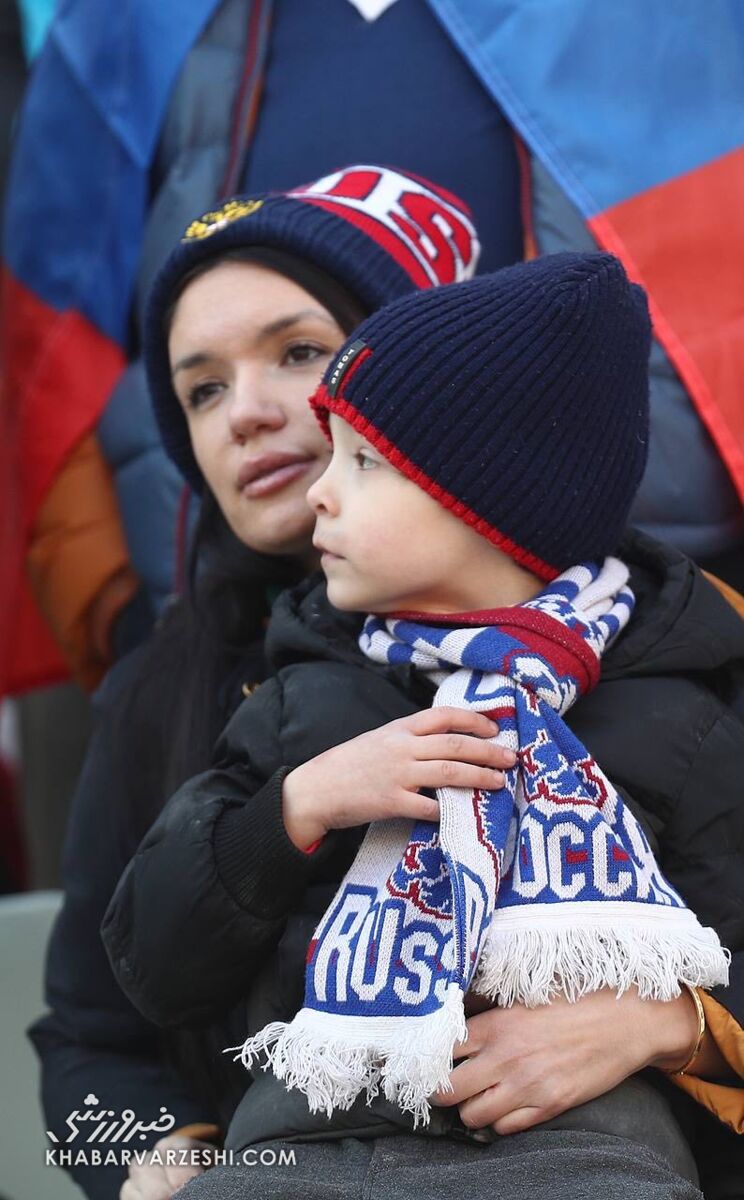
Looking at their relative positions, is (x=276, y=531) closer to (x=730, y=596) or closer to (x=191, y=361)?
(x=191, y=361)

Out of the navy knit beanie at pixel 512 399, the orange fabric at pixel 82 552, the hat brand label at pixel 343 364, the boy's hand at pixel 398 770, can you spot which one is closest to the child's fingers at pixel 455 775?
the boy's hand at pixel 398 770

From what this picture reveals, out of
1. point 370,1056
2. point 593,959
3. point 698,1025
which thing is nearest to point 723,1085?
point 698,1025

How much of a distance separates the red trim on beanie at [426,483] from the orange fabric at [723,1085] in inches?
14.5

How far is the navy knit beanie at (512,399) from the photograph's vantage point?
1215 millimetres

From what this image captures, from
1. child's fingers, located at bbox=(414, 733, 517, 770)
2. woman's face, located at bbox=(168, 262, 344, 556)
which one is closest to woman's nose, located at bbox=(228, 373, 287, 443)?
woman's face, located at bbox=(168, 262, 344, 556)

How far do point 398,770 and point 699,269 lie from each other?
0.90 metres

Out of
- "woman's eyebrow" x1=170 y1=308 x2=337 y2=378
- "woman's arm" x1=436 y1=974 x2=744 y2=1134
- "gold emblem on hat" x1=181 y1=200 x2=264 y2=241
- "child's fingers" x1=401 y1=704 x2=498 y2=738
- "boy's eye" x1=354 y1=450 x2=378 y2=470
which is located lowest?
"woman's arm" x1=436 y1=974 x2=744 y2=1134

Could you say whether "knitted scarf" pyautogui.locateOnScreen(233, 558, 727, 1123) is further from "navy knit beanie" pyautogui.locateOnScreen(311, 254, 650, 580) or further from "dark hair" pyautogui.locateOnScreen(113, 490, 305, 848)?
"dark hair" pyautogui.locateOnScreen(113, 490, 305, 848)

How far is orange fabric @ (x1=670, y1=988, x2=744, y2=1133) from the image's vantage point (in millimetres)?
1166

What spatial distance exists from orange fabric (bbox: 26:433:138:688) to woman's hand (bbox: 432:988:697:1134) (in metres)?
1.17

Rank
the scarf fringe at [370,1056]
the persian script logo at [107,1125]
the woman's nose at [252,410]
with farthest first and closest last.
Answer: the woman's nose at [252,410]
the persian script logo at [107,1125]
the scarf fringe at [370,1056]

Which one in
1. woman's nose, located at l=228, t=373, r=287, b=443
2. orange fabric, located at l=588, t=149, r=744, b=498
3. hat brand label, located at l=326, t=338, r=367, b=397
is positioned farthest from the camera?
orange fabric, located at l=588, t=149, r=744, b=498

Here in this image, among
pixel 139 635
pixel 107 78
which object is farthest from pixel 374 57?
pixel 139 635

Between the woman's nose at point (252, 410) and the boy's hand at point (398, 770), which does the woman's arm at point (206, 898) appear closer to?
the boy's hand at point (398, 770)
